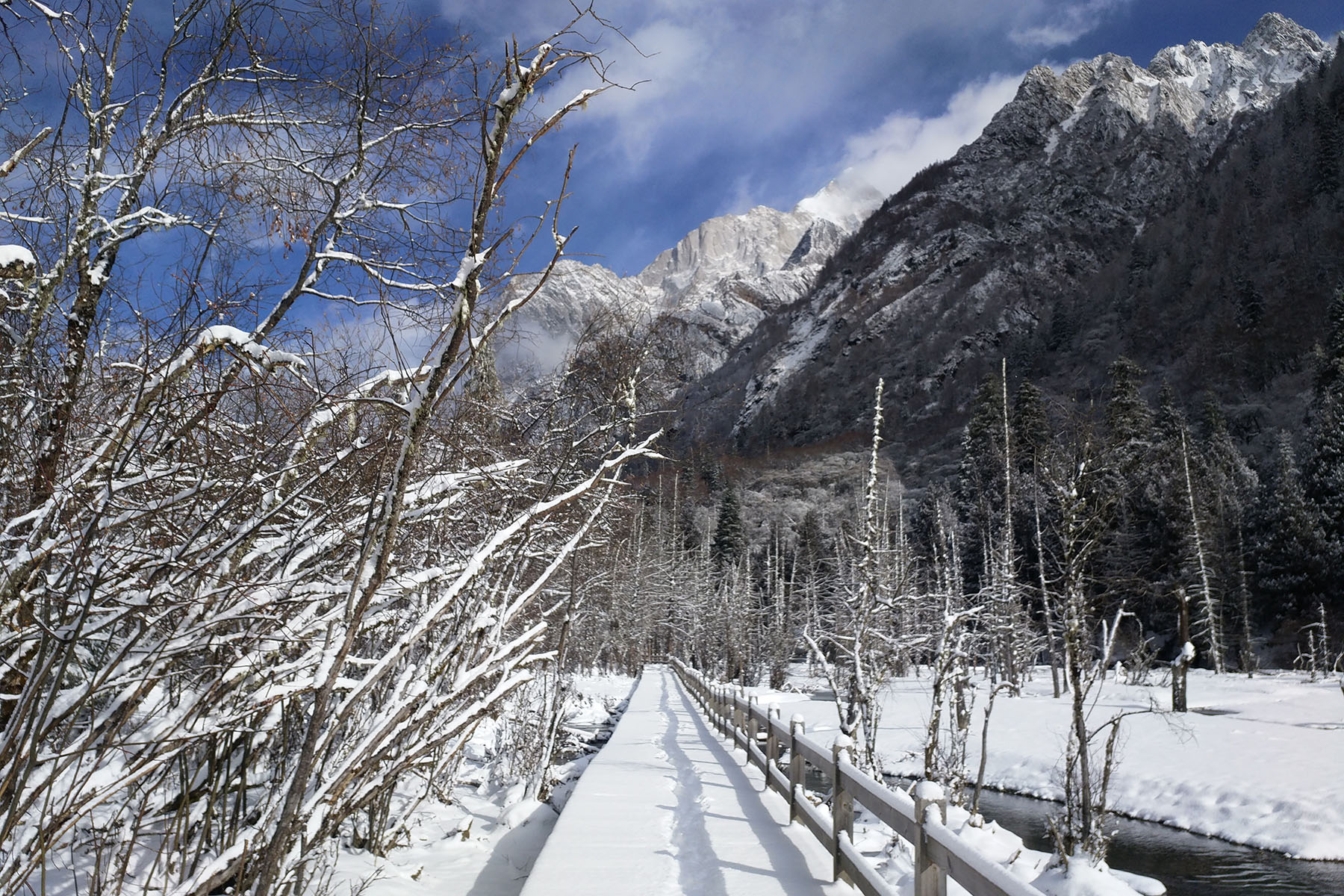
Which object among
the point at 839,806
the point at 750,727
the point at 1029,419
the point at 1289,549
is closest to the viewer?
the point at 839,806

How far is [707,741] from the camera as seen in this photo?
14.0 m

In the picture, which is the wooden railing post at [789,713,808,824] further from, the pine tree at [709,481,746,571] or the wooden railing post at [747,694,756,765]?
the pine tree at [709,481,746,571]

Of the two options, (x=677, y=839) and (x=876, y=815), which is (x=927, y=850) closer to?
(x=876, y=815)

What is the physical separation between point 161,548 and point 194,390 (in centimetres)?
84

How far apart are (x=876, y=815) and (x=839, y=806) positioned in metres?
0.69

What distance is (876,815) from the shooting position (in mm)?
5574

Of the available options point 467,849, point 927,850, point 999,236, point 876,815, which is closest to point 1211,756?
point 876,815

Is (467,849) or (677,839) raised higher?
(677,839)

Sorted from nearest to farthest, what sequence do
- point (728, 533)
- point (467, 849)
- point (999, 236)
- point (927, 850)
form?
1. point (927, 850)
2. point (467, 849)
3. point (728, 533)
4. point (999, 236)

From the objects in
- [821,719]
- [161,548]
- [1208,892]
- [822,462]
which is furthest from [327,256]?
[822,462]

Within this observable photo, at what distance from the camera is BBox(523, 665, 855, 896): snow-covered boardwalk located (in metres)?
5.05

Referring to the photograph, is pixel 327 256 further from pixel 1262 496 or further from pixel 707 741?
pixel 1262 496

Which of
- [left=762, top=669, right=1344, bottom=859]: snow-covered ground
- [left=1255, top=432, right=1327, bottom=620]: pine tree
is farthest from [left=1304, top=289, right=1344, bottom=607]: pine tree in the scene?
[left=762, top=669, right=1344, bottom=859]: snow-covered ground

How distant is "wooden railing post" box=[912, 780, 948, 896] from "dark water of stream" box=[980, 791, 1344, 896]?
8.89 m
